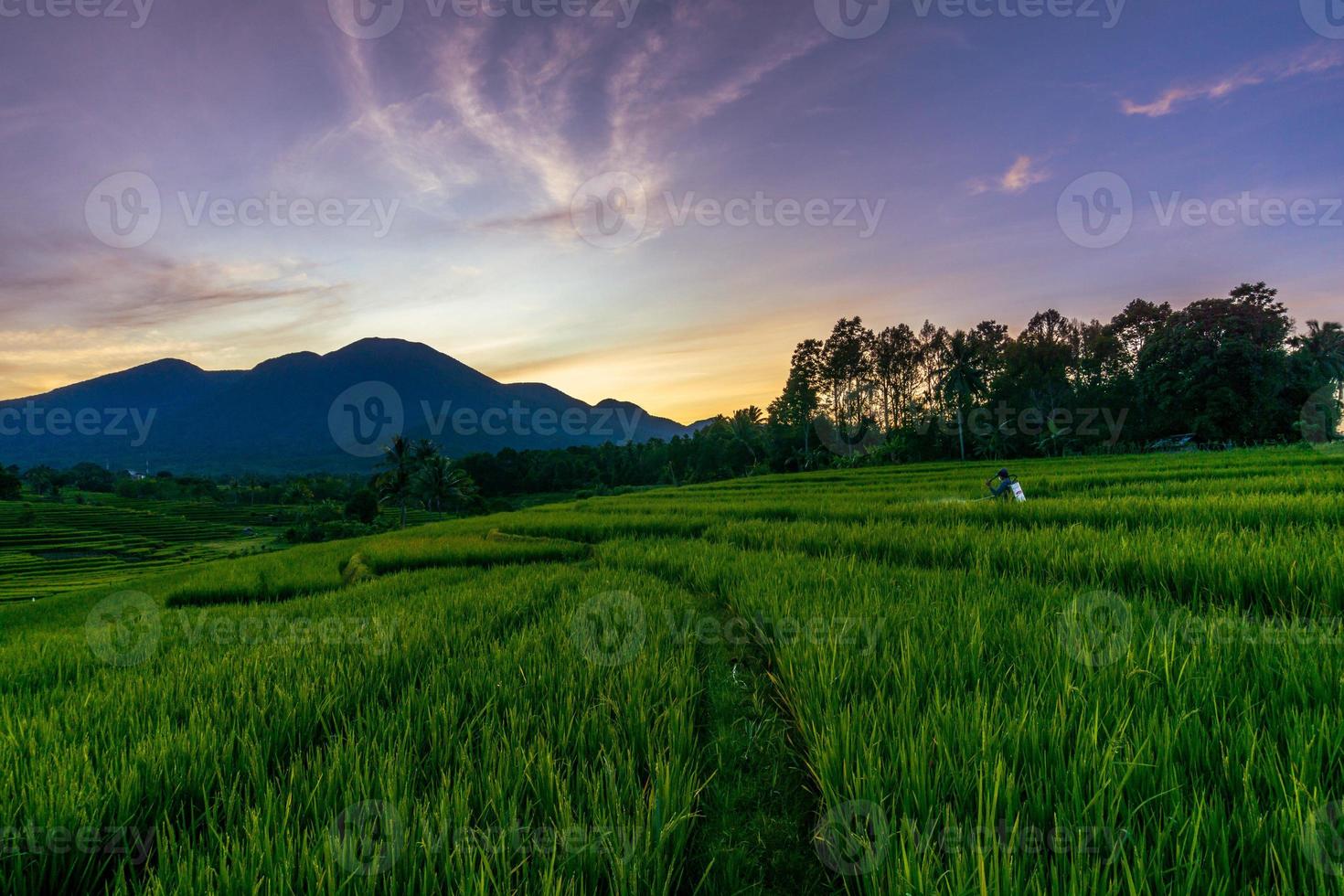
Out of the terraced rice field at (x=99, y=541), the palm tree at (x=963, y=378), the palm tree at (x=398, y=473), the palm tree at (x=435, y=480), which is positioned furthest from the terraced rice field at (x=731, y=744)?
the palm tree at (x=963, y=378)

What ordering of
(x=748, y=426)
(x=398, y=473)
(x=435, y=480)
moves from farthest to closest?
(x=748, y=426), (x=435, y=480), (x=398, y=473)

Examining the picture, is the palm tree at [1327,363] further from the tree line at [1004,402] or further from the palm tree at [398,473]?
the palm tree at [398,473]

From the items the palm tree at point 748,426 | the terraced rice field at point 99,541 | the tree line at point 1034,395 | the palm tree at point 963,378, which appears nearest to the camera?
the terraced rice field at point 99,541

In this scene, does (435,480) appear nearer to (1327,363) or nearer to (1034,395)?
(1034,395)

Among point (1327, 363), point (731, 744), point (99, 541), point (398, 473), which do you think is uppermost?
point (1327, 363)

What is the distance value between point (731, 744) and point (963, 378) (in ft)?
196

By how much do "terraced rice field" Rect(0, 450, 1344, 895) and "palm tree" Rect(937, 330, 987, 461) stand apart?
5381 cm

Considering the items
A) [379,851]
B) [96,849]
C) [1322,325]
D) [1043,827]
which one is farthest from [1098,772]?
[1322,325]

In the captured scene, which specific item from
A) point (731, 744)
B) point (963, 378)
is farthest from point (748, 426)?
point (731, 744)

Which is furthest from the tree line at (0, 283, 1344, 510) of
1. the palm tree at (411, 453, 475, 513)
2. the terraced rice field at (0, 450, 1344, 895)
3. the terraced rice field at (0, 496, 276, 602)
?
the terraced rice field at (0, 450, 1344, 895)

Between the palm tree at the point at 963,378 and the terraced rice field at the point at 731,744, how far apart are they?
177ft

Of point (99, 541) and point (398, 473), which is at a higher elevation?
point (398, 473)

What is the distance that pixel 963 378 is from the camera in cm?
5250

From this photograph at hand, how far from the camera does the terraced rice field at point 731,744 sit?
1239 mm
